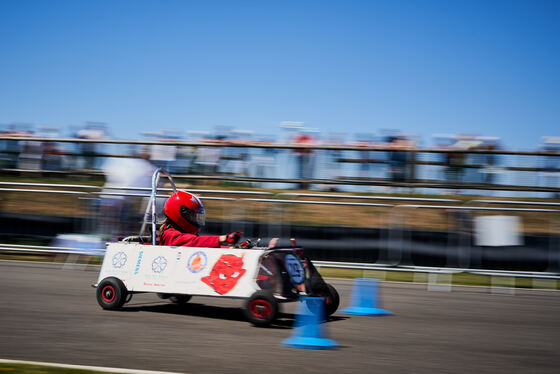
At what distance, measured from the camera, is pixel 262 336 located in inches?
225

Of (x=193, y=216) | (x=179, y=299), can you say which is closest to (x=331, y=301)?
(x=193, y=216)

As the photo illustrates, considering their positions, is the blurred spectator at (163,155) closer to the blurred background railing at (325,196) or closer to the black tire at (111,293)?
the blurred background railing at (325,196)

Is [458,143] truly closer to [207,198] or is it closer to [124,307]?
[207,198]

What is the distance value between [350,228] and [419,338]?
17.5 ft

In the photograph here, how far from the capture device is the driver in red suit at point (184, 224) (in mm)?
6750

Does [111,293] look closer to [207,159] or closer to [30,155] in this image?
[207,159]

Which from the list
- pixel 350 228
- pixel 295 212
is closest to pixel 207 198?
pixel 295 212

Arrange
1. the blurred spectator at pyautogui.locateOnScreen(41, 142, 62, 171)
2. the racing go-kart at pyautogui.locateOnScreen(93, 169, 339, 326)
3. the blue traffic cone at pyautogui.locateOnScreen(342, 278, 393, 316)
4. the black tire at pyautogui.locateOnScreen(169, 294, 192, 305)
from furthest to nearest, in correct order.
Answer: the blurred spectator at pyautogui.locateOnScreen(41, 142, 62, 171)
the black tire at pyautogui.locateOnScreen(169, 294, 192, 305)
the blue traffic cone at pyautogui.locateOnScreen(342, 278, 393, 316)
the racing go-kart at pyautogui.locateOnScreen(93, 169, 339, 326)

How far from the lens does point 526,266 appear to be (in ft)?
33.4

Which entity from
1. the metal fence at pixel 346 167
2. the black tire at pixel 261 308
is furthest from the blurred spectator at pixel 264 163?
the black tire at pixel 261 308

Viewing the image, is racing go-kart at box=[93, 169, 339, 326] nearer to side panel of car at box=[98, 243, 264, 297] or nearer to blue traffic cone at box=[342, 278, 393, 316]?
side panel of car at box=[98, 243, 264, 297]

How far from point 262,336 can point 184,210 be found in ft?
6.48

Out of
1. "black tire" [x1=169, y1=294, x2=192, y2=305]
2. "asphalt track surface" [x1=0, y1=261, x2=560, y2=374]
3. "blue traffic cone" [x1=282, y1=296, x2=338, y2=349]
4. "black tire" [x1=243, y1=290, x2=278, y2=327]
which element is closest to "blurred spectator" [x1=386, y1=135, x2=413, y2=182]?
"asphalt track surface" [x1=0, y1=261, x2=560, y2=374]

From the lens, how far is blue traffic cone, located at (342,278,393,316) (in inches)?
282
